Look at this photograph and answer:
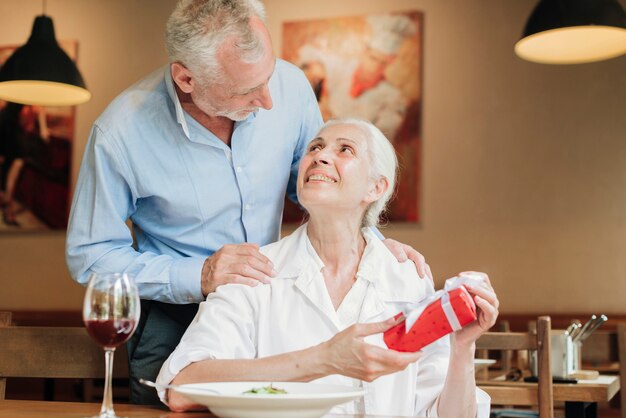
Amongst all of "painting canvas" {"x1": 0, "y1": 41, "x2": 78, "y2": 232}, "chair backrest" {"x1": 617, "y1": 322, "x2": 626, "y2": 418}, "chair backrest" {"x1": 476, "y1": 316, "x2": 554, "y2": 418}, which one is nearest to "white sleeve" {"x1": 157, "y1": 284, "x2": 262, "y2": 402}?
"chair backrest" {"x1": 476, "y1": 316, "x2": 554, "y2": 418}

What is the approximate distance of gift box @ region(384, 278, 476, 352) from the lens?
1.50m

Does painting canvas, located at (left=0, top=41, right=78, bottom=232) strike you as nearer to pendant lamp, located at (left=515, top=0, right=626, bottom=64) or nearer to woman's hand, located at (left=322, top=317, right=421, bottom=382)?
pendant lamp, located at (left=515, top=0, right=626, bottom=64)

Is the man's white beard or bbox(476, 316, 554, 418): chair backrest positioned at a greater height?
the man's white beard

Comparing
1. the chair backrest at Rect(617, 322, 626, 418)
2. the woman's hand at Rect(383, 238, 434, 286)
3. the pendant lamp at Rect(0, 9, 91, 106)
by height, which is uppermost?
the pendant lamp at Rect(0, 9, 91, 106)

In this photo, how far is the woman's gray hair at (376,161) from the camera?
2.32 metres

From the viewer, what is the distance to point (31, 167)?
7133mm

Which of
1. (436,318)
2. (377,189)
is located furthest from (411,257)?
(436,318)

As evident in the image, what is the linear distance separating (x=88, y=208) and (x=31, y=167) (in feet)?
17.4

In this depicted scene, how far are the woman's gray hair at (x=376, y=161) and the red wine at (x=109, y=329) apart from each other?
104cm

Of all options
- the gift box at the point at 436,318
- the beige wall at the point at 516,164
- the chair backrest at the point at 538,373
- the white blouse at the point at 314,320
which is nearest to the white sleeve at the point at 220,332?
Answer: the white blouse at the point at 314,320

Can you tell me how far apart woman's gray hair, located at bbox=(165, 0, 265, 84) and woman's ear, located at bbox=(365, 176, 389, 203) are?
500 mm

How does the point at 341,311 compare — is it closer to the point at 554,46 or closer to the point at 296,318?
the point at 296,318

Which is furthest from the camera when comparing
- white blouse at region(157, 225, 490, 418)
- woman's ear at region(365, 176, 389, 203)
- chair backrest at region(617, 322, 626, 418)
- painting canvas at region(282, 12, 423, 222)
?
painting canvas at region(282, 12, 423, 222)

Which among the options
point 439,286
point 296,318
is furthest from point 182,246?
point 439,286
